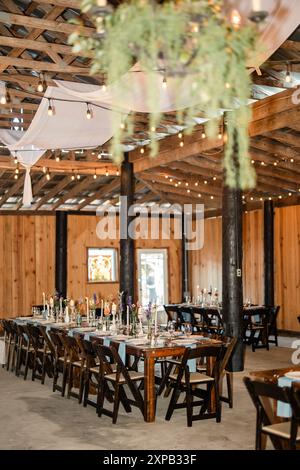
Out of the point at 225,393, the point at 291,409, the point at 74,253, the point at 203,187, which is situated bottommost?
the point at 225,393

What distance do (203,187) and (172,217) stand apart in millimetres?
2888

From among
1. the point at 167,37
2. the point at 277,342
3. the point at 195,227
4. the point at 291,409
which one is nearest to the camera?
the point at 167,37

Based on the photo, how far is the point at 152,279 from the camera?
1625 centimetres

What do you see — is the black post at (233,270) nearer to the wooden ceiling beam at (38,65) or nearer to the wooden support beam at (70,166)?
the wooden ceiling beam at (38,65)

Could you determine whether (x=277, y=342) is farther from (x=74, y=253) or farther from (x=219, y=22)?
(x=219, y=22)

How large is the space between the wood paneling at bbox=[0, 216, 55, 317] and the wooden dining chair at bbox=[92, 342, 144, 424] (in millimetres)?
8422

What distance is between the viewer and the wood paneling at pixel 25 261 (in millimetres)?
14531

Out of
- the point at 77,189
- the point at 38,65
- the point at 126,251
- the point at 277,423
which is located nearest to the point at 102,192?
the point at 77,189

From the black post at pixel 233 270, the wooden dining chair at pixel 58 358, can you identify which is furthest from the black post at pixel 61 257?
the wooden dining chair at pixel 58 358

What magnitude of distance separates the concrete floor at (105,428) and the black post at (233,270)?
64.0 inches

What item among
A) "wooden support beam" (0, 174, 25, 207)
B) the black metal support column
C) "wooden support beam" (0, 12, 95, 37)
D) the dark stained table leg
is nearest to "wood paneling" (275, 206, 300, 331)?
the black metal support column

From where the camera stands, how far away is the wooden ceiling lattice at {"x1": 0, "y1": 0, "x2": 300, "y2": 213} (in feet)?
21.3

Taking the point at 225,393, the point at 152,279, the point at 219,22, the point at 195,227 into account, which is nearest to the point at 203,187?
the point at 195,227

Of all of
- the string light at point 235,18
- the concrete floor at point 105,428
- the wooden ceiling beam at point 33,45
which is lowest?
the concrete floor at point 105,428
